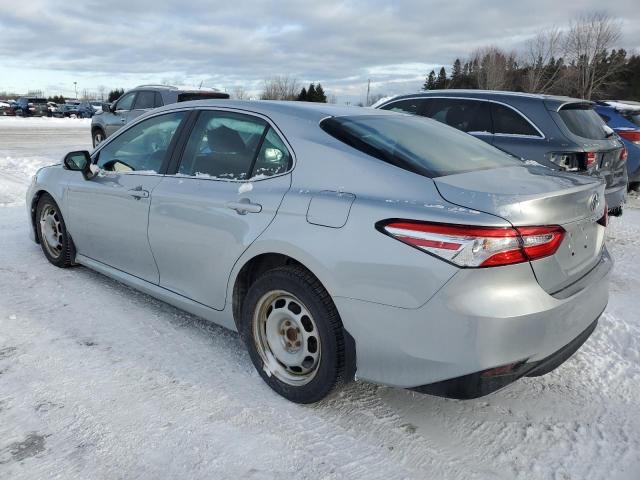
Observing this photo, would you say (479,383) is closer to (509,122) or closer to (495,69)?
(509,122)

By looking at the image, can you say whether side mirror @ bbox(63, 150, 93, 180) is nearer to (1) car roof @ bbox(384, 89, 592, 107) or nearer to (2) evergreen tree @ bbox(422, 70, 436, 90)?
(1) car roof @ bbox(384, 89, 592, 107)

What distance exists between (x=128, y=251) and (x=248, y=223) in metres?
1.34

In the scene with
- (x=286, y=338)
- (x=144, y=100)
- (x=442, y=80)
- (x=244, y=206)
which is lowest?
(x=286, y=338)

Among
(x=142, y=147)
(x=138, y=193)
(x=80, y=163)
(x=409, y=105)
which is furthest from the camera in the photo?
(x=409, y=105)

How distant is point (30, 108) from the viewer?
39344 millimetres

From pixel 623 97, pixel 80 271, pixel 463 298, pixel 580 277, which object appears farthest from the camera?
pixel 623 97

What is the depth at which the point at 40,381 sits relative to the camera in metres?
2.91

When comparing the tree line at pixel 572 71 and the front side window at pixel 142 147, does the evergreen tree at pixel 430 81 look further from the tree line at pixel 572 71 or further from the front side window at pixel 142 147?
the front side window at pixel 142 147

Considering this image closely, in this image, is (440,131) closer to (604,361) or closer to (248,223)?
(248,223)

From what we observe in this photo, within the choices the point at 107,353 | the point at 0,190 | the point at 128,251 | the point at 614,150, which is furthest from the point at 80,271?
the point at 614,150

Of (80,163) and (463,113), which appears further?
(463,113)

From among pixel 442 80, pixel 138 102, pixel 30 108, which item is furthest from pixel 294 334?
pixel 442 80

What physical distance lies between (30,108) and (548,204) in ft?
145

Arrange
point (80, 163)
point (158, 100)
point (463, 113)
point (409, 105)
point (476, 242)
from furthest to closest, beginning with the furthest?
1. point (158, 100)
2. point (409, 105)
3. point (463, 113)
4. point (80, 163)
5. point (476, 242)
